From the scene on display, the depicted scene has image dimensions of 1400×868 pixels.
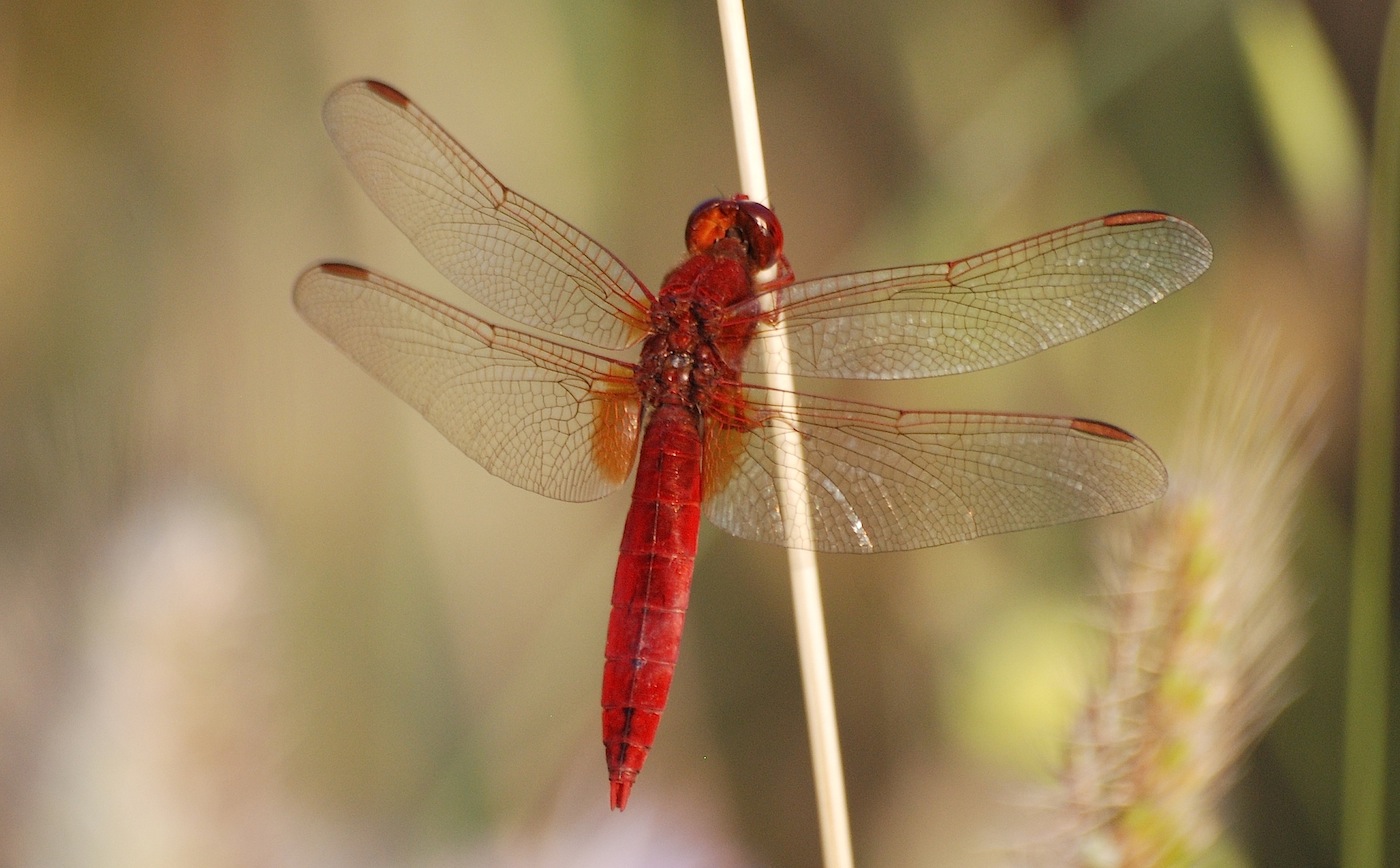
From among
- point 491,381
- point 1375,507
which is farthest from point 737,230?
point 1375,507

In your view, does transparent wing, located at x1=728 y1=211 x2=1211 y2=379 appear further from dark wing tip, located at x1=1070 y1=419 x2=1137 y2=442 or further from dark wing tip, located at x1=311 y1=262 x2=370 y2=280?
dark wing tip, located at x1=311 y1=262 x2=370 y2=280

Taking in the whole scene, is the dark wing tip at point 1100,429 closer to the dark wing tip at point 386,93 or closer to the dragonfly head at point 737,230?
the dragonfly head at point 737,230

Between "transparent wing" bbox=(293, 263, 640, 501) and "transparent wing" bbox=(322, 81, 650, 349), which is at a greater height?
"transparent wing" bbox=(322, 81, 650, 349)

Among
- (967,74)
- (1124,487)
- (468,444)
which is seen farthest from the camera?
(967,74)

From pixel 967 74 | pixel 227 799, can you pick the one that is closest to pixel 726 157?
pixel 967 74

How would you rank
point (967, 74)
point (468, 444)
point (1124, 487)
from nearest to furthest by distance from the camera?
point (1124, 487)
point (468, 444)
point (967, 74)

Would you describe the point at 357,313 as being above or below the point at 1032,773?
above

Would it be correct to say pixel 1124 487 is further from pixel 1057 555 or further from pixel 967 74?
pixel 967 74

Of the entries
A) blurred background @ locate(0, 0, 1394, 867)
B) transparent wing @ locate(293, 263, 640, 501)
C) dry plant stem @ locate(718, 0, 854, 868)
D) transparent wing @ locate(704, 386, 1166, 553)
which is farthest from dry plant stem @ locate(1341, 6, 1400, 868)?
transparent wing @ locate(293, 263, 640, 501)
